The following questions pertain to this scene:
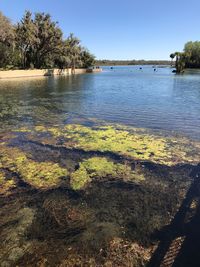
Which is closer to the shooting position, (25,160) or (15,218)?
(15,218)

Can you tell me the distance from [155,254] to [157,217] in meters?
0.96

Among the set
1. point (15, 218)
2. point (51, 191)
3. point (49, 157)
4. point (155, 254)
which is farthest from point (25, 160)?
point (155, 254)

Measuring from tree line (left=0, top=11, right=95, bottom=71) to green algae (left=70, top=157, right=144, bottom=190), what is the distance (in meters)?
37.2

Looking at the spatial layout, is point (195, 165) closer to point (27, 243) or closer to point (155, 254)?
point (155, 254)

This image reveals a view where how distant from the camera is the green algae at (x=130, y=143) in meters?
7.47

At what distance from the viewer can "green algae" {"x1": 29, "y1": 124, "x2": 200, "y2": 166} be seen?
747 cm

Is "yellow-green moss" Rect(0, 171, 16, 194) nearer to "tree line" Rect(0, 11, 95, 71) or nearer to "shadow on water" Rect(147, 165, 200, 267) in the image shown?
"shadow on water" Rect(147, 165, 200, 267)

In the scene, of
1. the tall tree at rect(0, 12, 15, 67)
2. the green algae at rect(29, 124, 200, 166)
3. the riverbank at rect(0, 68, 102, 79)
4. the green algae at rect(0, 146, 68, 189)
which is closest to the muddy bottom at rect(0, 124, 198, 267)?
the green algae at rect(0, 146, 68, 189)

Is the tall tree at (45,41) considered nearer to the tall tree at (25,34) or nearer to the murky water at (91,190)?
the tall tree at (25,34)

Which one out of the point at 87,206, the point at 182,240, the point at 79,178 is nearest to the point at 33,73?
the point at 79,178

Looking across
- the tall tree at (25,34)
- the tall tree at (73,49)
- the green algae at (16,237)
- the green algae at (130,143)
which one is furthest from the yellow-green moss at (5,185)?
the tall tree at (73,49)

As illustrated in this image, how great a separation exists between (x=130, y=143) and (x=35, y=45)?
50205 millimetres

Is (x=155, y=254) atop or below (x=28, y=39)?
below

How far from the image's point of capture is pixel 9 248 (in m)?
3.90
